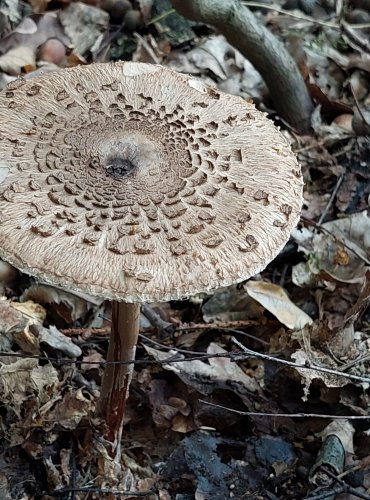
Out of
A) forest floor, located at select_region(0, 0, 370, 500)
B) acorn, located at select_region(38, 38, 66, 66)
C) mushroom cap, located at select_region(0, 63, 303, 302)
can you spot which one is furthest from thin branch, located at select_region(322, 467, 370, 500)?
acorn, located at select_region(38, 38, 66, 66)

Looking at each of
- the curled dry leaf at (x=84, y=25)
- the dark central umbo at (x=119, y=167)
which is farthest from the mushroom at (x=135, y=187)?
the curled dry leaf at (x=84, y=25)

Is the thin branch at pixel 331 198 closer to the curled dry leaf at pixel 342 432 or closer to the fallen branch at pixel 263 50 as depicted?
the fallen branch at pixel 263 50

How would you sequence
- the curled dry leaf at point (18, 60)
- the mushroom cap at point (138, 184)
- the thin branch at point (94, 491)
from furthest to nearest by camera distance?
the curled dry leaf at point (18, 60)
the thin branch at point (94, 491)
the mushroom cap at point (138, 184)

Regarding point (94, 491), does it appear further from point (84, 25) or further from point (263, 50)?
point (84, 25)

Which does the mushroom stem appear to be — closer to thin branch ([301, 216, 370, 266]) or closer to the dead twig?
the dead twig

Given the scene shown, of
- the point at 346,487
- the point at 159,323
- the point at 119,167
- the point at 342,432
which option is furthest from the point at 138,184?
the point at 342,432

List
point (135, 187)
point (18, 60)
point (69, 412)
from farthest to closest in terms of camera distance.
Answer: point (18, 60), point (69, 412), point (135, 187)
